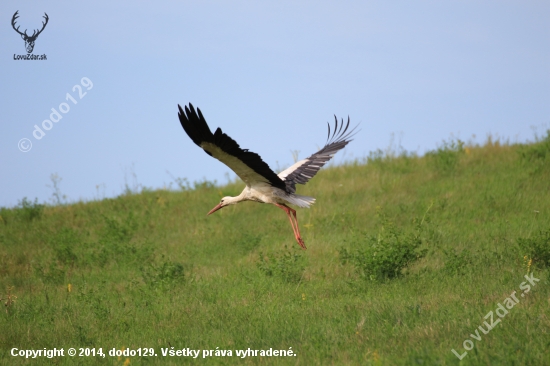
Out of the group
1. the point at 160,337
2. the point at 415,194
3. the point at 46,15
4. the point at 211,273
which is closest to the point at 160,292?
the point at 211,273

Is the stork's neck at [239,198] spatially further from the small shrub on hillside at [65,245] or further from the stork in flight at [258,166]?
the small shrub on hillside at [65,245]

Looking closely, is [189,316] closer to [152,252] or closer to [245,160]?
[245,160]

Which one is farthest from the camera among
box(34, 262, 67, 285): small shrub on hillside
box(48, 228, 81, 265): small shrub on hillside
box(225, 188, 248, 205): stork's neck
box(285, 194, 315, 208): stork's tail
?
box(48, 228, 81, 265): small shrub on hillside

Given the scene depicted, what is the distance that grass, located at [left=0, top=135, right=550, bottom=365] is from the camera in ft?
17.0

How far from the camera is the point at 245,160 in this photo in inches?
270

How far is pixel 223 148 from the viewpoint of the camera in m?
6.47

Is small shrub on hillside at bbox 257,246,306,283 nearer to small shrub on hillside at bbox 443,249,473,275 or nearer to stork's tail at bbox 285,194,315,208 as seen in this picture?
stork's tail at bbox 285,194,315,208

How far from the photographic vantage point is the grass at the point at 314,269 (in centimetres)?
520

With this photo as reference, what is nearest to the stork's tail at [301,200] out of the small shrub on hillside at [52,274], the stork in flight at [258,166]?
the stork in flight at [258,166]

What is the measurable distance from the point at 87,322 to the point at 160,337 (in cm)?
116

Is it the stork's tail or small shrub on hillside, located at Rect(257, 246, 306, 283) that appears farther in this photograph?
small shrub on hillside, located at Rect(257, 246, 306, 283)

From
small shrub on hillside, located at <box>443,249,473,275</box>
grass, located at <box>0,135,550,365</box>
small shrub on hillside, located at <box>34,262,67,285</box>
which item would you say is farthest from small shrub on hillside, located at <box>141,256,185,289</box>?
small shrub on hillside, located at <box>443,249,473,275</box>

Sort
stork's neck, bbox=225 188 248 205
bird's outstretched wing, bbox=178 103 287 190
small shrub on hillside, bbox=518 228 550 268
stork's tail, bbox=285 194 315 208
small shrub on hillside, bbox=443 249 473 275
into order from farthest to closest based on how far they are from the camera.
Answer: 1. stork's neck, bbox=225 188 248 205
2. stork's tail, bbox=285 194 315 208
3. small shrub on hillside, bbox=443 249 473 275
4. small shrub on hillside, bbox=518 228 550 268
5. bird's outstretched wing, bbox=178 103 287 190

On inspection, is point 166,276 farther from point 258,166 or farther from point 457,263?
point 457,263
